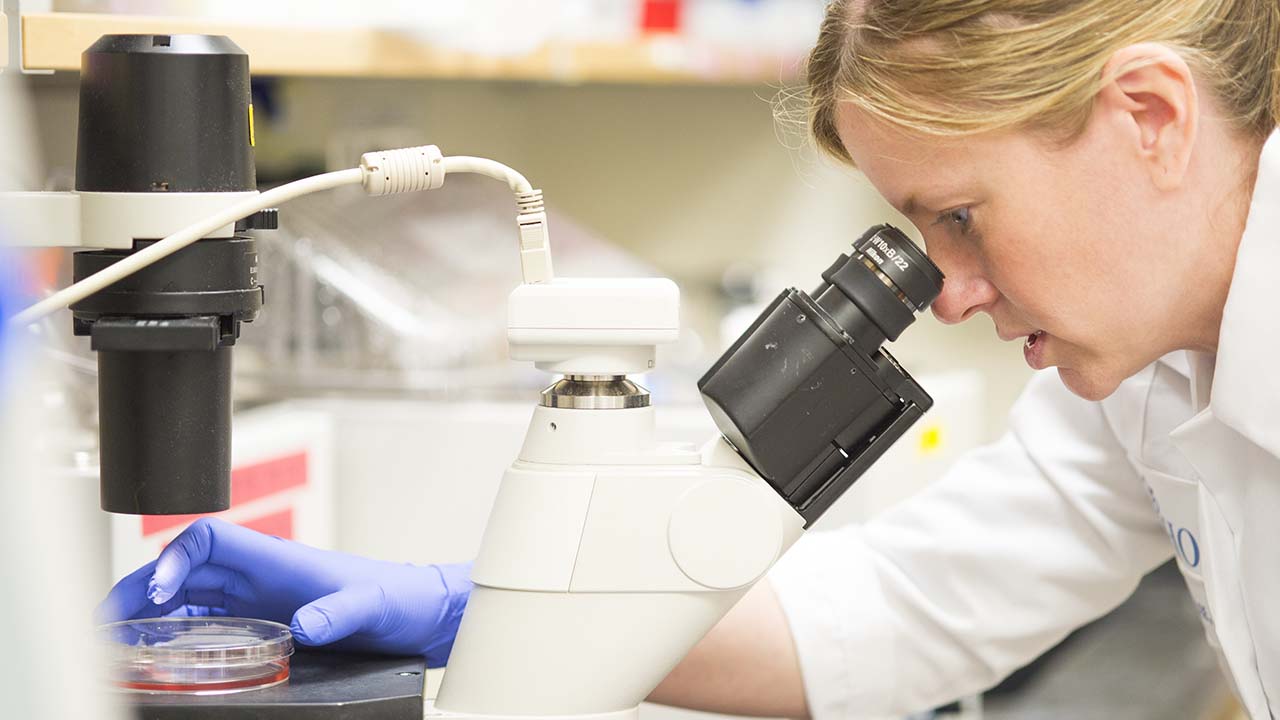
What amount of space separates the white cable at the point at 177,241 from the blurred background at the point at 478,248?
8.2 inches

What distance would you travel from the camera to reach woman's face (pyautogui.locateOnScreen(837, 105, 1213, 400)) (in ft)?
2.61

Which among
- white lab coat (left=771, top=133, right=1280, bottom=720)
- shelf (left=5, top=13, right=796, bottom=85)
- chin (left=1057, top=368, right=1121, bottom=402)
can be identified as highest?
shelf (left=5, top=13, right=796, bottom=85)

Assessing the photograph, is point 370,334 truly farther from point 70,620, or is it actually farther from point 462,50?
point 70,620

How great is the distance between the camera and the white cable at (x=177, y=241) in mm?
622

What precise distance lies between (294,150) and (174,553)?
1.43 metres

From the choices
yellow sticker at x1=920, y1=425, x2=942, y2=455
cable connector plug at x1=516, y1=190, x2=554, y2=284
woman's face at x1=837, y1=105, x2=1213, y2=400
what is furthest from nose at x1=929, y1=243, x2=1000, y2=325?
yellow sticker at x1=920, y1=425, x2=942, y2=455

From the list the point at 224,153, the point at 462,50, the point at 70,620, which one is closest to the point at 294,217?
the point at 462,50

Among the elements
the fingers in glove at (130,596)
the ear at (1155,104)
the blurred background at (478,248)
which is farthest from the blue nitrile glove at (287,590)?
the ear at (1155,104)

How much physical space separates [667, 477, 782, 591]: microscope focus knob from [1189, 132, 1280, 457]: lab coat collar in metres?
0.33

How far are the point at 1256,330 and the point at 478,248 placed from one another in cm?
121

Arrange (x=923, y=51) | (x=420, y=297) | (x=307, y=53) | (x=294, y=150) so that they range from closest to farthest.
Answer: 1. (x=923, y=51)
2. (x=307, y=53)
3. (x=420, y=297)
4. (x=294, y=150)

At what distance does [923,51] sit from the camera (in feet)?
2.63

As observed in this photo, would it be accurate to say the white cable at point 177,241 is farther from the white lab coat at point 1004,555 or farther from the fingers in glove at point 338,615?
the white lab coat at point 1004,555

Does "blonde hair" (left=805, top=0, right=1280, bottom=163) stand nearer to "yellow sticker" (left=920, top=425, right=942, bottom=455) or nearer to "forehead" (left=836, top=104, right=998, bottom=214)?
"forehead" (left=836, top=104, right=998, bottom=214)
